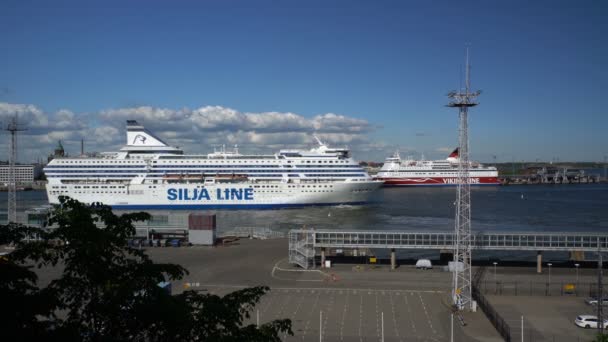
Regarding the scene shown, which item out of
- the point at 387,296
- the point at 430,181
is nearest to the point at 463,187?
the point at 387,296

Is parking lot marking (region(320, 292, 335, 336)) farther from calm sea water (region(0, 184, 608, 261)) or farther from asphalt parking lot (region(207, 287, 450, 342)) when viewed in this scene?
calm sea water (region(0, 184, 608, 261))

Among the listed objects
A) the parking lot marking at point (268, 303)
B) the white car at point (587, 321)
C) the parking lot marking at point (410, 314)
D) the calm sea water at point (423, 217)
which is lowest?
the parking lot marking at point (410, 314)

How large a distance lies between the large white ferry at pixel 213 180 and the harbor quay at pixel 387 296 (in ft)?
74.6

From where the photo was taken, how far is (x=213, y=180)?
47.2 m

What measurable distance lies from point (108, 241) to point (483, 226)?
33.7m

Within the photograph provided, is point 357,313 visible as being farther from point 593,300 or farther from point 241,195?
point 241,195

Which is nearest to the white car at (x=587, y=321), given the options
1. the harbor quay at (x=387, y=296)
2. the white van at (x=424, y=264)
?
the harbor quay at (x=387, y=296)

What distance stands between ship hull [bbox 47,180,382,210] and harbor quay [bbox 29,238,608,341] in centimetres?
2251

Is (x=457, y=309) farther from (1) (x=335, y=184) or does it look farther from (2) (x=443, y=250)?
(1) (x=335, y=184)

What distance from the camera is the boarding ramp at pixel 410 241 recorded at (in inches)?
764

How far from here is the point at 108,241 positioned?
4.47 m

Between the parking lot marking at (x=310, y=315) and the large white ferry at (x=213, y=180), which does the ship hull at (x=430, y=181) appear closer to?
the large white ferry at (x=213, y=180)

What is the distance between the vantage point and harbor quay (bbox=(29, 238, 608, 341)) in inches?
492

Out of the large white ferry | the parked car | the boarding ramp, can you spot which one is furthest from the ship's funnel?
the parked car
